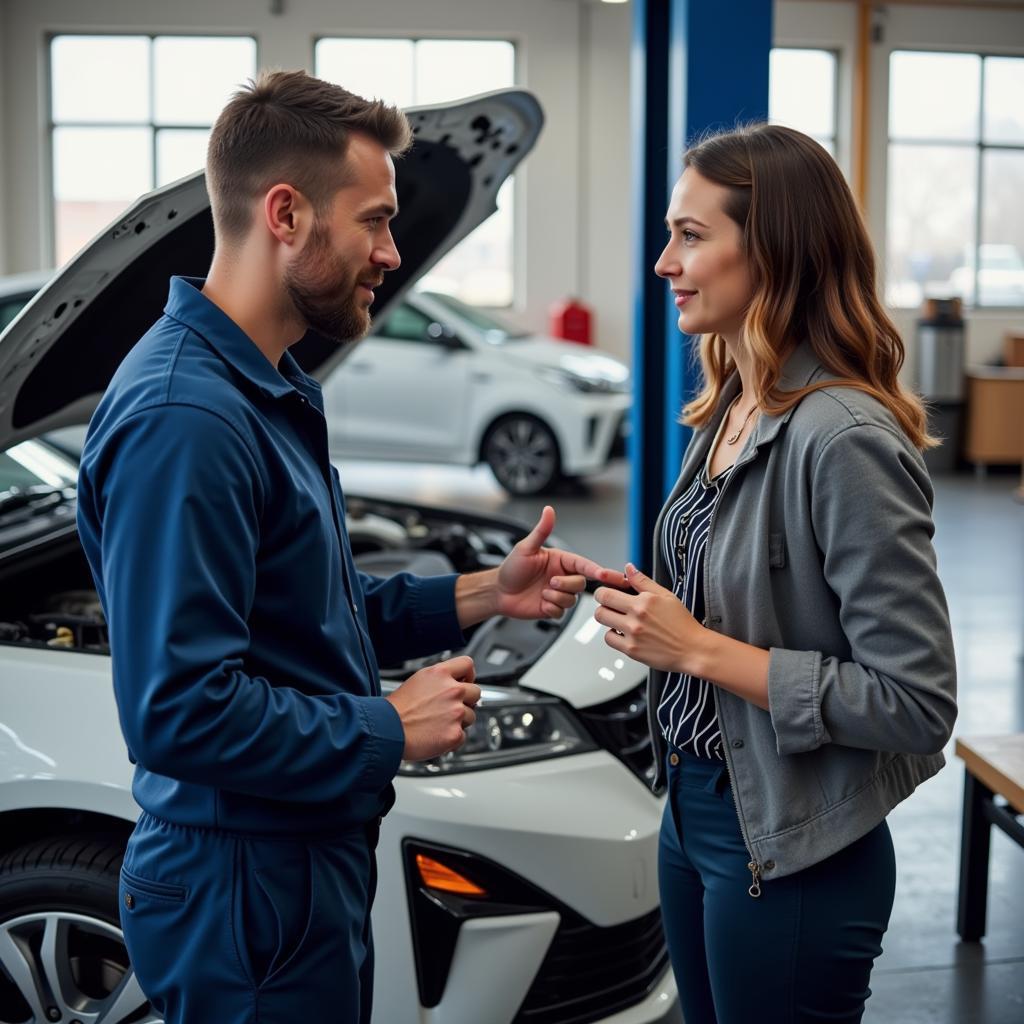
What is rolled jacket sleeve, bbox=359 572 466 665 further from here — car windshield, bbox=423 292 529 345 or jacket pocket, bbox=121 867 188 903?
car windshield, bbox=423 292 529 345

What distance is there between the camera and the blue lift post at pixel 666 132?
10.0ft

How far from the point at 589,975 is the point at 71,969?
0.86 metres

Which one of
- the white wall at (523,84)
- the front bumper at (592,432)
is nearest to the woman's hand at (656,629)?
the front bumper at (592,432)

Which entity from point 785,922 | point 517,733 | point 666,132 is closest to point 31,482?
point 517,733

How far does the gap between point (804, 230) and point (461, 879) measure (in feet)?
3.80

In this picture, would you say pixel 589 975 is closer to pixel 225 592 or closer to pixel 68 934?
pixel 68 934

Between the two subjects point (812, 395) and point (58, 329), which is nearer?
point (812, 395)

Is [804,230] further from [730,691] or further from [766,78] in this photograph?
[766,78]

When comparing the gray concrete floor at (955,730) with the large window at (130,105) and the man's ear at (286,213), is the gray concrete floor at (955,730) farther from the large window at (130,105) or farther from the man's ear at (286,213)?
the large window at (130,105)

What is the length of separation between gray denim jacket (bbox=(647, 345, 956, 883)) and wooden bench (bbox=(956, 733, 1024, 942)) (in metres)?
1.50

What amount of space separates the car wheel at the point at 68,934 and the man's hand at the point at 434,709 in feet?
2.93

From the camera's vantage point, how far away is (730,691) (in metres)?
1.56

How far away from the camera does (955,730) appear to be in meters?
4.61

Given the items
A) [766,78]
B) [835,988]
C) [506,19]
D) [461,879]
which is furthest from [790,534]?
[506,19]
